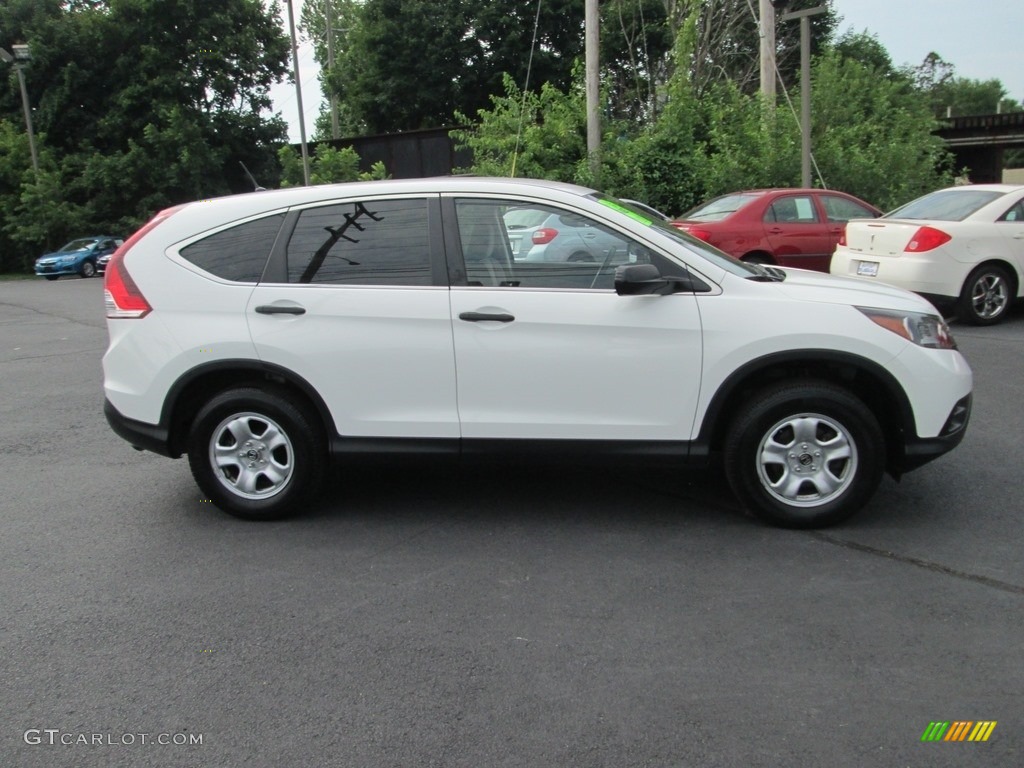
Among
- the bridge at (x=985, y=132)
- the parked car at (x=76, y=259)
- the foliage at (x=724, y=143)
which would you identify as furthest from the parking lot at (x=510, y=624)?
the bridge at (x=985, y=132)

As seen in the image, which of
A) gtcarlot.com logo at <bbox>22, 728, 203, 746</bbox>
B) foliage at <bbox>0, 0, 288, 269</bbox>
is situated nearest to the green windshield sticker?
gtcarlot.com logo at <bbox>22, 728, 203, 746</bbox>

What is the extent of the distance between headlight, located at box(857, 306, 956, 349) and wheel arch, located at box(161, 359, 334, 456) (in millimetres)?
2784

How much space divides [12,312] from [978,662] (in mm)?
18522

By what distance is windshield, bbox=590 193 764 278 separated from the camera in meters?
4.81

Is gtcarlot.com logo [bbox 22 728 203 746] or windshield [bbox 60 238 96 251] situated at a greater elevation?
windshield [bbox 60 238 96 251]

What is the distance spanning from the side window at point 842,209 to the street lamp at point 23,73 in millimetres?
30836

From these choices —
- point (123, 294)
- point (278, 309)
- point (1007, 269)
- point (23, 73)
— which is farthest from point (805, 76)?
point (23, 73)

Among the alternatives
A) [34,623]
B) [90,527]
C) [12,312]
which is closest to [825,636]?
[34,623]

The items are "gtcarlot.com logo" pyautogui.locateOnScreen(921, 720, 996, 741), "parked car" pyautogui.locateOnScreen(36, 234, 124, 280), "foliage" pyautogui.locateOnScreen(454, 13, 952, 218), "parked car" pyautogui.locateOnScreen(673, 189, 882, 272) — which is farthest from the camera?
"parked car" pyautogui.locateOnScreen(36, 234, 124, 280)

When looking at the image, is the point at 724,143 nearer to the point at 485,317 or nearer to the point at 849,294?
the point at 849,294

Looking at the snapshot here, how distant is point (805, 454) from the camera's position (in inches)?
181

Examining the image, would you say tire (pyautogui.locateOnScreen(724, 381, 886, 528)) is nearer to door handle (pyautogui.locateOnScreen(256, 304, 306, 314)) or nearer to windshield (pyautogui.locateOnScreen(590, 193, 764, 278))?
windshield (pyautogui.locateOnScreen(590, 193, 764, 278))

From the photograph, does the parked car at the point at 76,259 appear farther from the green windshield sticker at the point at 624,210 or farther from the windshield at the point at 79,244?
the green windshield sticker at the point at 624,210

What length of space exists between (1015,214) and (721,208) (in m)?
3.83
